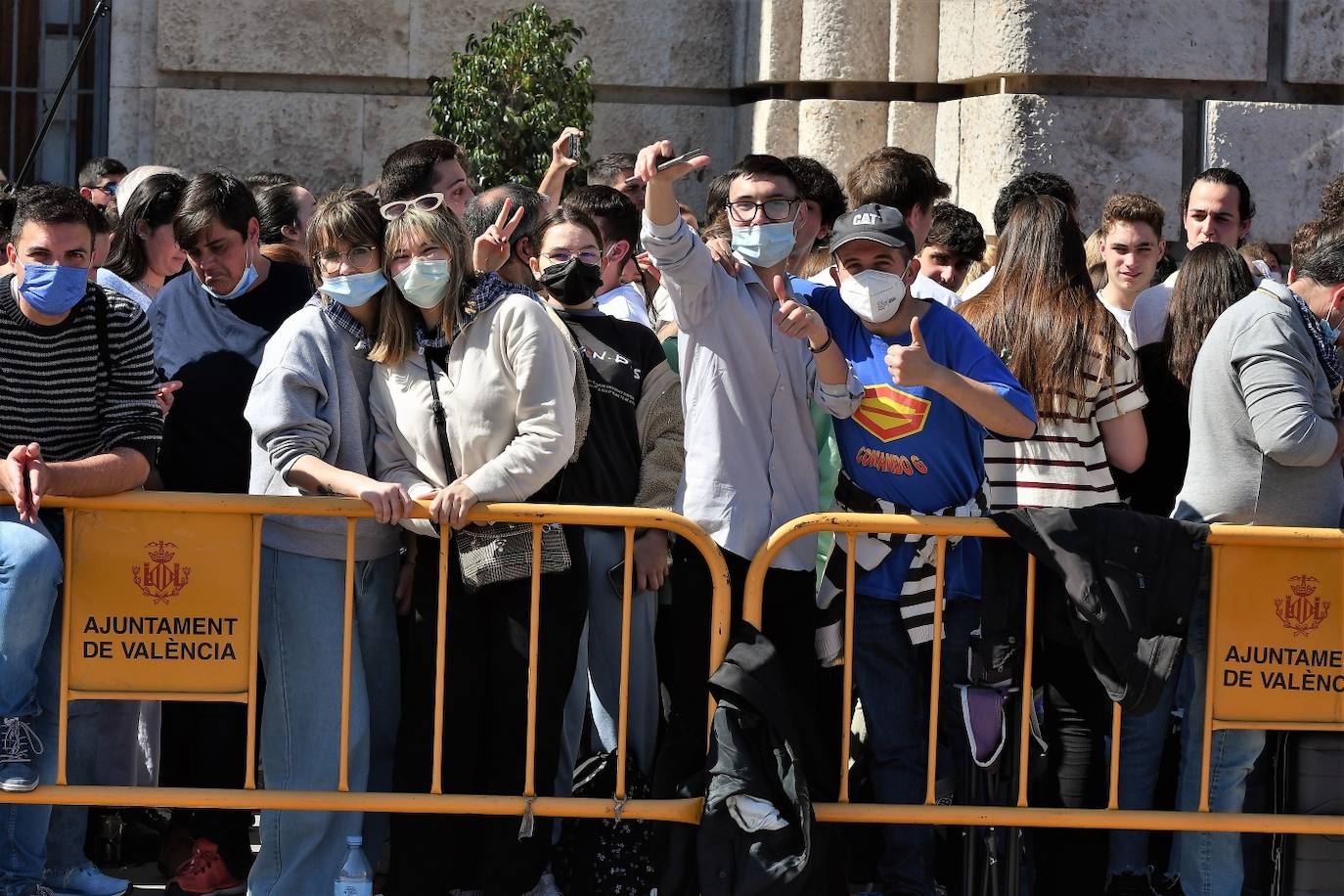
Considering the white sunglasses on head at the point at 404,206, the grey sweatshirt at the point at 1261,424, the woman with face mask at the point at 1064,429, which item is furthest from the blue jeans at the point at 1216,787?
the white sunglasses on head at the point at 404,206

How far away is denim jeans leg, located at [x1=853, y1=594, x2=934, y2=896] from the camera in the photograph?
466 centimetres

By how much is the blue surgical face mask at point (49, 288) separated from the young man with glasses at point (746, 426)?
1493 millimetres

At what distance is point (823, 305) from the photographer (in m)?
4.74

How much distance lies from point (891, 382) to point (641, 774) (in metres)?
1.27

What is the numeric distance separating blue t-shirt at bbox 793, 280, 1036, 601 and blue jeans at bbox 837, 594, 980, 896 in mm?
72

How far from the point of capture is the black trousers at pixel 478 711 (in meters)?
4.58

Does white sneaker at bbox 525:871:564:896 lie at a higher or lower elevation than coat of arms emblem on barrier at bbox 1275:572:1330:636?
lower

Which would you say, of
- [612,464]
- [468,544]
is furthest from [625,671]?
[612,464]

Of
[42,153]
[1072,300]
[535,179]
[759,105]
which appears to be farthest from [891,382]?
[42,153]

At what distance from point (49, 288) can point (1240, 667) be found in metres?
3.18

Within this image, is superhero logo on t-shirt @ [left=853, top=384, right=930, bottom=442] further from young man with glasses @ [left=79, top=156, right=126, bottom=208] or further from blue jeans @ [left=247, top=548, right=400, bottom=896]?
young man with glasses @ [left=79, top=156, right=126, bottom=208]

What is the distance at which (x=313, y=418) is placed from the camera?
4.50 metres

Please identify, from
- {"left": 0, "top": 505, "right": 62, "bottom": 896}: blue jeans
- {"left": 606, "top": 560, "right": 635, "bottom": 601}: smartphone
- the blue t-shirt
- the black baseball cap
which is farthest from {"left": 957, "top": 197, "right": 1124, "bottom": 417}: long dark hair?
{"left": 0, "top": 505, "right": 62, "bottom": 896}: blue jeans

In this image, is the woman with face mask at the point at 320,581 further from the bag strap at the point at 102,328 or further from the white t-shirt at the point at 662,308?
the white t-shirt at the point at 662,308
